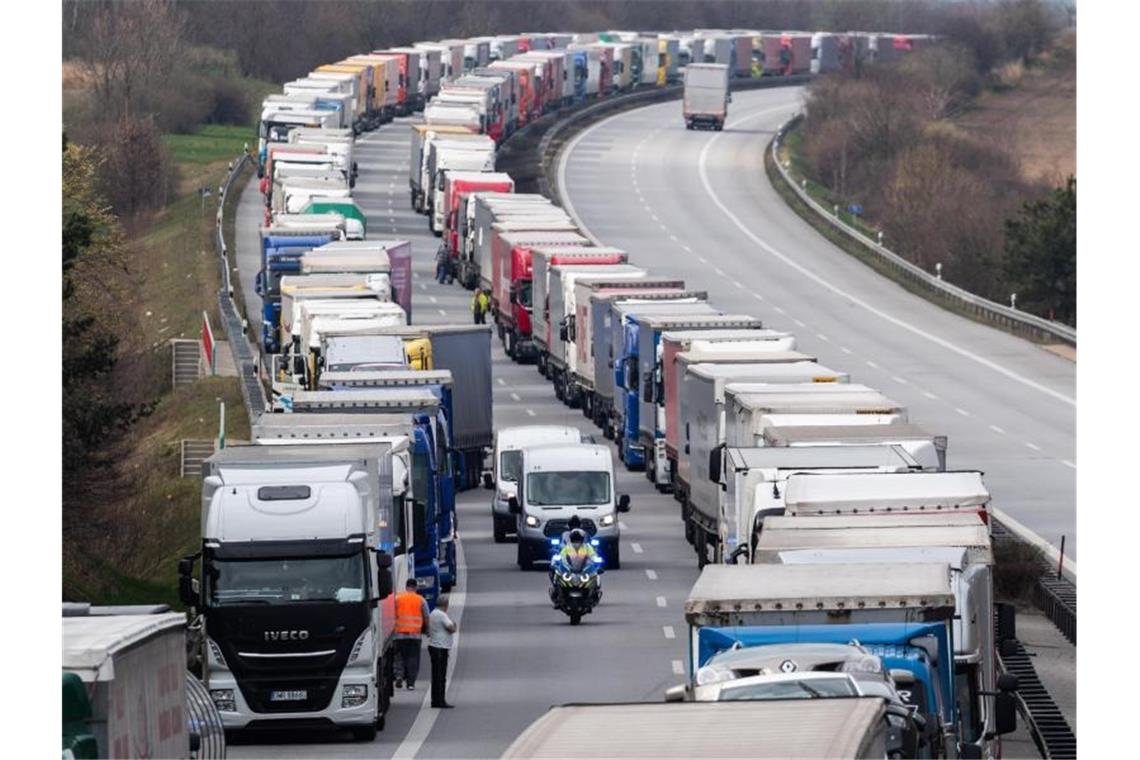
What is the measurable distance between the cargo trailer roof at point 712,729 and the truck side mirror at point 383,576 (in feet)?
42.4

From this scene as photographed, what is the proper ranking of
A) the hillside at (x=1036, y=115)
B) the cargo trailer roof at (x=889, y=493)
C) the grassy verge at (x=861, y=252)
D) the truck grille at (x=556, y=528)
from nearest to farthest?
the cargo trailer roof at (x=889, y=493) → the truck grille at (x=556, y=528) → the grassy verge at (x=861, y=252) → the hillside at (x=1036, y=115)

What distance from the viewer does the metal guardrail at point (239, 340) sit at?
5912 centimetres

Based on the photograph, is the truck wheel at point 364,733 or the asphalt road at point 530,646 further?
the asphalt road at point 530,646

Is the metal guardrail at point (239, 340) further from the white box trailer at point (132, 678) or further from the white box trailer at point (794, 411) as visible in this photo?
the white box trailer at point (132, 678)

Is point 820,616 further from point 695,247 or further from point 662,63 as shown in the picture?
point 662,63

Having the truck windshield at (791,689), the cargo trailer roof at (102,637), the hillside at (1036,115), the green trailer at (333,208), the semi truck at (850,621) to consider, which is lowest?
the semi truck at (850,621)

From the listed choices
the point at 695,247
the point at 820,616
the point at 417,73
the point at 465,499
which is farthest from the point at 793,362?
the point at 417,73

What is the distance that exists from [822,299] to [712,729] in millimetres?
73068

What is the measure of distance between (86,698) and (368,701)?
1221 centimetres

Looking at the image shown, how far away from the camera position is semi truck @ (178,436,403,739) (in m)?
27.7

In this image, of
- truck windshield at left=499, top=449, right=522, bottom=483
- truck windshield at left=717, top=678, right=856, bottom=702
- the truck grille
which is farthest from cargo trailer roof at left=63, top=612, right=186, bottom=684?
truck windshield at left=499, top=449, right=522, bottom=483

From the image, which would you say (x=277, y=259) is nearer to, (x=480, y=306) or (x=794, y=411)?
(x=480, y=306)

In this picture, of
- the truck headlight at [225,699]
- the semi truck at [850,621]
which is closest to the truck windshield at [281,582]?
the truck headlight at [225,699]

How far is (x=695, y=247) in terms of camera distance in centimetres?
9900
